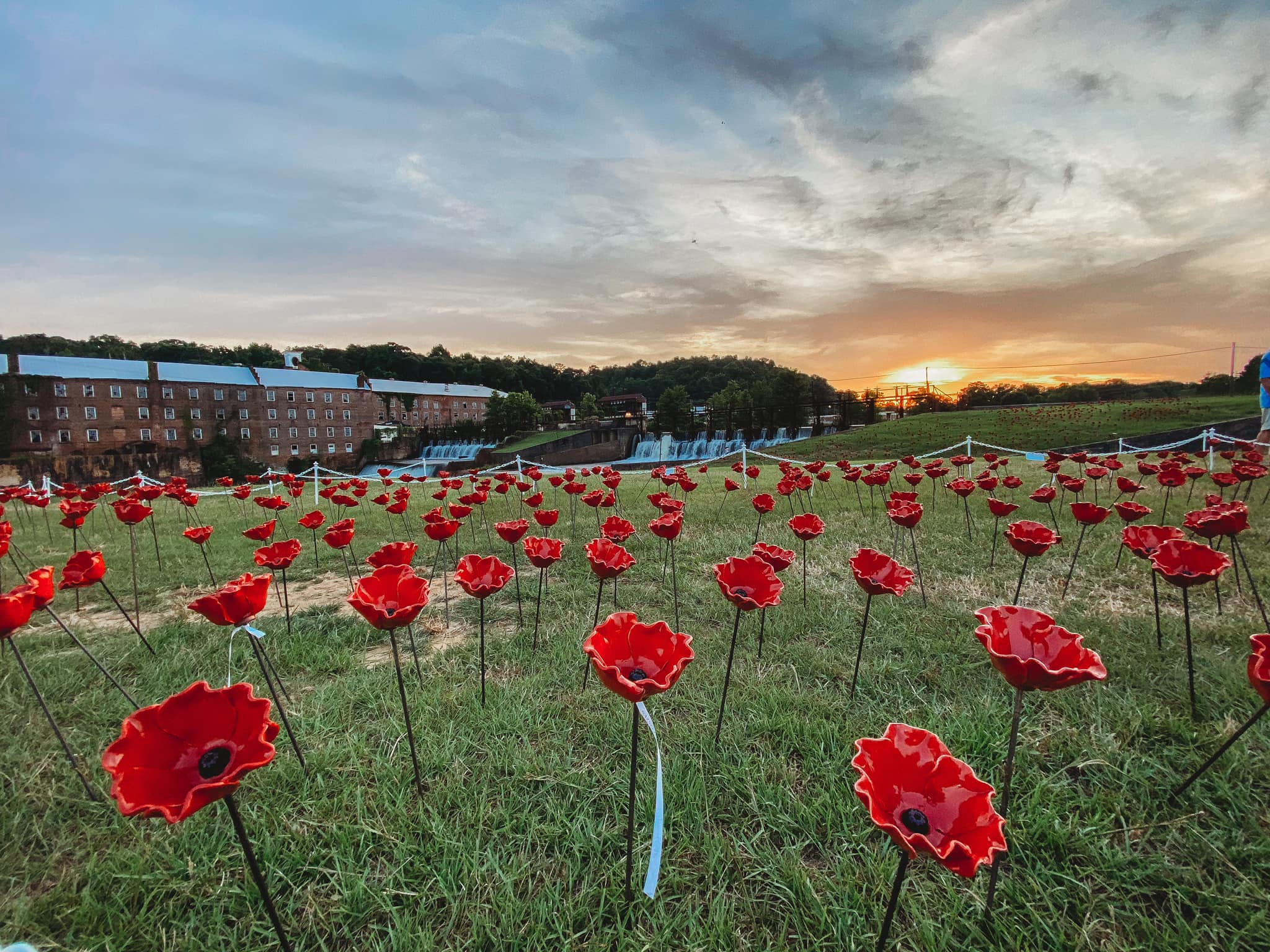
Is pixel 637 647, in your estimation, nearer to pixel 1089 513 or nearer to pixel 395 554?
pixel 395 554

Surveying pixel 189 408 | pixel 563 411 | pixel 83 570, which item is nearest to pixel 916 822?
pixel 83 570

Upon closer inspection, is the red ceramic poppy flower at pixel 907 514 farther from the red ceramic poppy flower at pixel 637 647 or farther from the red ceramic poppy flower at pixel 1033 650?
the red ceramic poppy flower at pixel 637 647

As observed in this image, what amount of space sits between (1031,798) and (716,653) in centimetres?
131

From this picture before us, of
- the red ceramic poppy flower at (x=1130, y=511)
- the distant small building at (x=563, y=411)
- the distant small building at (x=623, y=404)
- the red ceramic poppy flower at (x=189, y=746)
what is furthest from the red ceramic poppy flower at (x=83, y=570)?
the distant small building at (x=623, y=404)

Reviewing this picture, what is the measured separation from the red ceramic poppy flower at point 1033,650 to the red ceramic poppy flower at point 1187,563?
847 millimetres

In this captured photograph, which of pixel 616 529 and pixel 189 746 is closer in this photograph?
pixel 189 746

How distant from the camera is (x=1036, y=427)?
20219mm

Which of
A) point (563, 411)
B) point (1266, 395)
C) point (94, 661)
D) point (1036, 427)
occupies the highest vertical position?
point (1266, 395)

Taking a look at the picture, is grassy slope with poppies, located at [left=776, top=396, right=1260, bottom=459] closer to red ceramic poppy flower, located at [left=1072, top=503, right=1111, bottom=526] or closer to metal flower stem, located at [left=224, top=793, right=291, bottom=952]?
red ceramic poppy flower, located at [left=1072, top=503, right=1111, bottom=526]

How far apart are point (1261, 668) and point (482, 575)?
7.20ft

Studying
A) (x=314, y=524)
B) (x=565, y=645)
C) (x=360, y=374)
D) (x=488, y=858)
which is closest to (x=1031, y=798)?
(x=488, y=858)

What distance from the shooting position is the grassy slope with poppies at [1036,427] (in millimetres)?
17922

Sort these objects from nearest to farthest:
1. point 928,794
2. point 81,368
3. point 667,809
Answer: point 928,794 < point 667,809 < point 81,368

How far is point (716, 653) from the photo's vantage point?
101 inches
